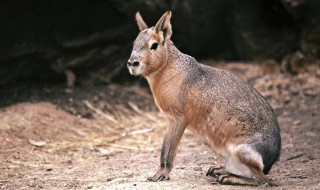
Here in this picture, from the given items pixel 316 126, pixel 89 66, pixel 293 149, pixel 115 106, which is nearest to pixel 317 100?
pixel 316 126

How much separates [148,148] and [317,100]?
2612 millimetres

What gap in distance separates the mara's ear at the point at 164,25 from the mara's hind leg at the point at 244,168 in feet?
4.06

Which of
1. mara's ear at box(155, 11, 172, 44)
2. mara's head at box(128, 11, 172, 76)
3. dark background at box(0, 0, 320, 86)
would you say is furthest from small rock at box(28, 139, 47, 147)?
mara's ear at box(155, 11, 172, 44)

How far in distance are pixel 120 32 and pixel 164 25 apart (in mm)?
3530

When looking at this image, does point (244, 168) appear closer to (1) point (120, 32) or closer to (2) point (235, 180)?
(2) point (235, 180)

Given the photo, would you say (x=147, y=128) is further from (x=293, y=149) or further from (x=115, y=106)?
(x=293, y=149)

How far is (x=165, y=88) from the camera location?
5172mm

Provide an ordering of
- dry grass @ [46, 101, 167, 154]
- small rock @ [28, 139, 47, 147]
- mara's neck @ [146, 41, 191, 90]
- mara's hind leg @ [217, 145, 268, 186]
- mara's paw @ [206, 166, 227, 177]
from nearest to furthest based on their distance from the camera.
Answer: mara's hind leg @ [217, 145, 268, 186]
mara's neck @ [146, 41, 191, 90]
mara's paw @ [206, 166, 227, 177]
small rock @ [28, 139, 47, 147]
dry grass @ [46, 101, 167, 154]

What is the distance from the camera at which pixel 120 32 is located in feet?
28.0

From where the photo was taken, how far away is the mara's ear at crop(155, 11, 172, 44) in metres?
5.04

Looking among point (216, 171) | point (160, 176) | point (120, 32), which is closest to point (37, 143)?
point (160, 176)

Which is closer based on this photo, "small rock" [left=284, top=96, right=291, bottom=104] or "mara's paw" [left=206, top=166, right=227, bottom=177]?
"mara's paw" [left=206, top=166, right=227, bottom=177]

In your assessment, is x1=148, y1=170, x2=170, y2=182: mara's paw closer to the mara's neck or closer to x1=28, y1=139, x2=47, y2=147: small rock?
the mara's neck

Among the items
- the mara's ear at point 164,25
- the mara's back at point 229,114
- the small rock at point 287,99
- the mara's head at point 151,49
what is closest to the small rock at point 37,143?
the mara's head at point 151,49
